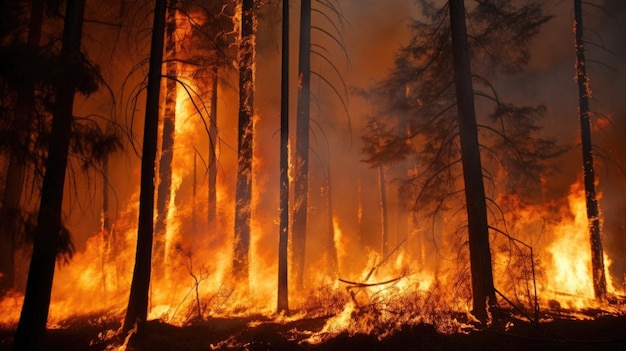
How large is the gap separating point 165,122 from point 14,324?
840cm

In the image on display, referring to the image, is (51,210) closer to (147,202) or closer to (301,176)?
(147,202)

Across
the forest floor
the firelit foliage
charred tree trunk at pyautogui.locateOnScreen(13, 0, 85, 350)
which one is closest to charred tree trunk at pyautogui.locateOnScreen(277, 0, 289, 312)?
the forest floor

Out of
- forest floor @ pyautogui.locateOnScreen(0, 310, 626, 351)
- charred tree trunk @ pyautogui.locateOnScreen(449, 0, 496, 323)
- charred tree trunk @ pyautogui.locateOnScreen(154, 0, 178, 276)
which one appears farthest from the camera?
charred tree trunk @ pyautogui.locateOnScreen(154, 0, 178, 276)

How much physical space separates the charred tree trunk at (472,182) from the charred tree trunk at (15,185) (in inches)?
362

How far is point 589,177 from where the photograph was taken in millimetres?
14203

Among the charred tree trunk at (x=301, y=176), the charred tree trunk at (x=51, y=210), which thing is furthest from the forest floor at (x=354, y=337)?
the charred tree trunk at (x=301, y=176)

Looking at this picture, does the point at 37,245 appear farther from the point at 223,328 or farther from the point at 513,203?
the point at 513,203

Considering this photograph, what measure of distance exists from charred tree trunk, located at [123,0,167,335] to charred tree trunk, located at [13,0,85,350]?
1621mm

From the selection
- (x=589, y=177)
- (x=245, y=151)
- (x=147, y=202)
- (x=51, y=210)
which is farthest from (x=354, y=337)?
(x=589, y=177)

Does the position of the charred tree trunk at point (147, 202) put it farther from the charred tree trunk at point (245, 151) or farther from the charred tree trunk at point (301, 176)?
the charred tree trunk at point (301, 176)

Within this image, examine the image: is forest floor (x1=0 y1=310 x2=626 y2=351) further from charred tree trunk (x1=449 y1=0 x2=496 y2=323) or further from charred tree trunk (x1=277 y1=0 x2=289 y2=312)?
charred tree trunk (x1=277 y1=0 x2=289 y2=312)

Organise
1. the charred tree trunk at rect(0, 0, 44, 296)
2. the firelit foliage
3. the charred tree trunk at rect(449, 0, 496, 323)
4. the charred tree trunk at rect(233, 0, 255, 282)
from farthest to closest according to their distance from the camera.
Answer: the charred tree trunk at rect(233, 0, 255, 282) → the firelit foliage → the charred tree trunk at rect(449, 0, 496, 323) → the charred tree trunk at rect(0, 0, 44, 296)

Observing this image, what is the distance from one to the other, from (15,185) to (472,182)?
15.1m

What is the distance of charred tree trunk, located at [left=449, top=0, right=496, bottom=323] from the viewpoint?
335 inches
